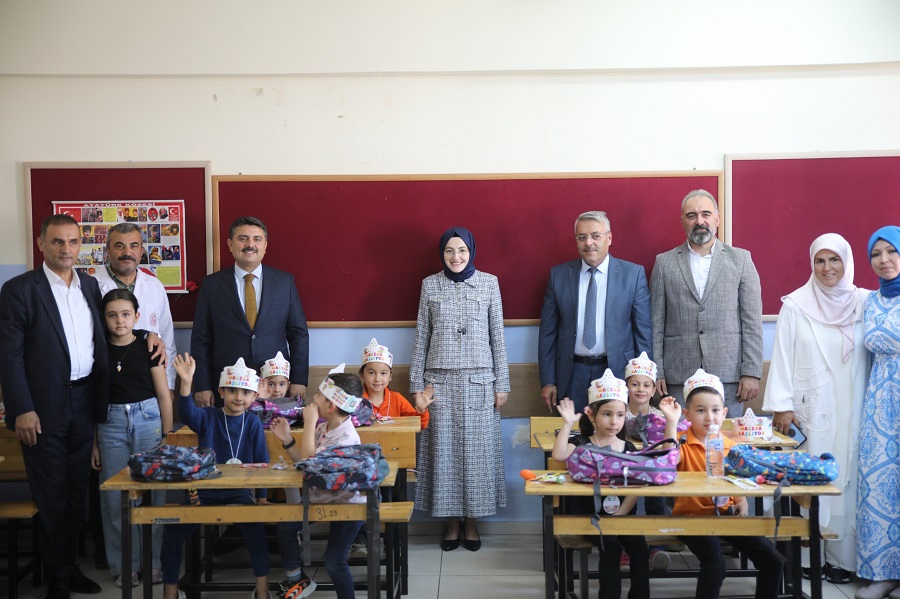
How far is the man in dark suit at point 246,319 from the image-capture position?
478 cm

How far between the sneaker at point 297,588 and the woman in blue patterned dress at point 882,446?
265 centimetres

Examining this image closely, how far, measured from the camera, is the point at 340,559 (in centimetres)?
352

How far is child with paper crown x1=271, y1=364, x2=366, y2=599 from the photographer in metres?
3.51

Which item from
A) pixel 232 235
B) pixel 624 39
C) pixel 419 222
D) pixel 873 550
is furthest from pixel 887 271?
pixel 232 235

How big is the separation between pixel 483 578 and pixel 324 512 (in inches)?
55.3

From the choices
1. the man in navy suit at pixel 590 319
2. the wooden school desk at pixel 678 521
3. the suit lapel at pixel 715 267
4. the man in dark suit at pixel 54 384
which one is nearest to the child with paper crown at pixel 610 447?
the wooden school desk at pixel 678 521

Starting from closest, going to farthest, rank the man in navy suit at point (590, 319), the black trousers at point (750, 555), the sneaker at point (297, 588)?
1. the black trousers at point (750, 555)
2. the sneaker at point (297, 588)
3. the man in navy suit at point (590, 319)

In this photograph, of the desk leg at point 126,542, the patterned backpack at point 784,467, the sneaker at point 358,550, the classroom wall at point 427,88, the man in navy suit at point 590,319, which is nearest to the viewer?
the patterned backpack at point 784,467

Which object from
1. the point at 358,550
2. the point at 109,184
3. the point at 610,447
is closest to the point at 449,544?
the point at 358,550

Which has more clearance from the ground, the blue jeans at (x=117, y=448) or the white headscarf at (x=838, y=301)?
the white headscarf at (x=838, y=301)

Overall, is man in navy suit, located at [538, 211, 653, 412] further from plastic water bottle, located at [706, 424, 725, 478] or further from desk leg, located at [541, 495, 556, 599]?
desk leg, located at [541, 495, 556, 599]

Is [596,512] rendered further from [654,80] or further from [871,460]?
[654,80]

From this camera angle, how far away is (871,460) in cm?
405

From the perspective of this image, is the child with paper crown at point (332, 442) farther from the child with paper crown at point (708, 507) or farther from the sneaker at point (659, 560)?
the sneaker at point (659, 560)
